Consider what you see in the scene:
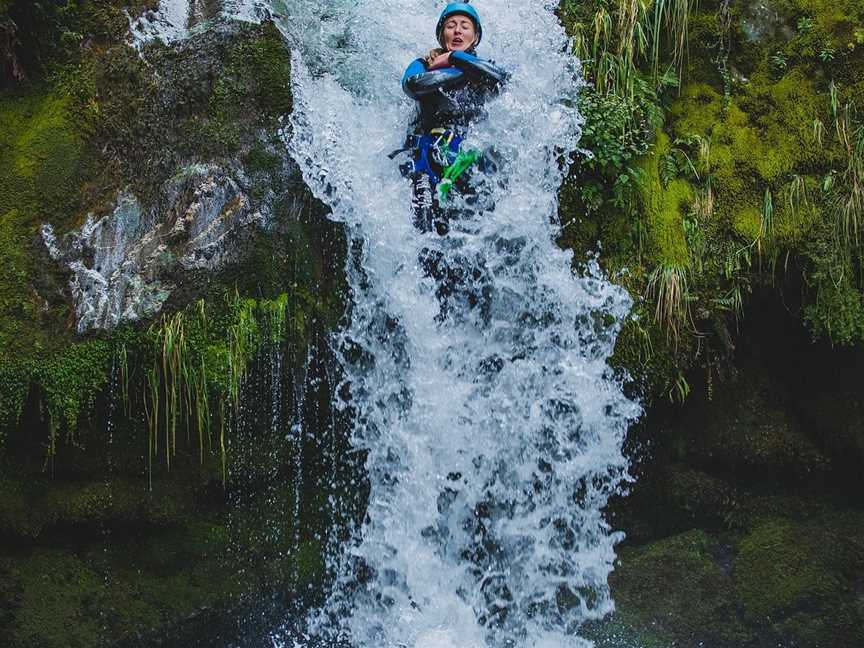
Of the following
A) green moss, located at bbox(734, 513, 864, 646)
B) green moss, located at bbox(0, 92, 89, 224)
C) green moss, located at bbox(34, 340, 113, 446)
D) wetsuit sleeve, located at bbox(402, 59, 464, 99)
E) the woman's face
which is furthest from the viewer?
the woman's face

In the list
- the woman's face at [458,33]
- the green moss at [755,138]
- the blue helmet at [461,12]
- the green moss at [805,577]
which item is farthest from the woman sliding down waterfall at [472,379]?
the green moss at [805,577]

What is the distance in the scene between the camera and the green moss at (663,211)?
4738 mm

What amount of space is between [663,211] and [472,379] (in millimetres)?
1708

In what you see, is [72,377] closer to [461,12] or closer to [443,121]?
[443,121]

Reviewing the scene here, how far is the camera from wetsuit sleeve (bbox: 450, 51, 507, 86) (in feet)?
15.3

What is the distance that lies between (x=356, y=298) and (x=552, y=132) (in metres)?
1.72

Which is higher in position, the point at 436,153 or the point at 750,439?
the point at 436,153

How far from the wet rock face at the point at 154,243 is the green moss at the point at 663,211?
98.6 inches

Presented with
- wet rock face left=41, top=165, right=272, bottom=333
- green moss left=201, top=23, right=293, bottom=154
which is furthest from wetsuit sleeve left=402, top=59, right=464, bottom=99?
wet rock face left=41, top=165, right=272, bottom=333

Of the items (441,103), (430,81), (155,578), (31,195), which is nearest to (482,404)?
(441,103)

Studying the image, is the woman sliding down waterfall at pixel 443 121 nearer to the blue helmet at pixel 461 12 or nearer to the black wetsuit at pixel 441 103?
the black wetsuit at pixel 441 103

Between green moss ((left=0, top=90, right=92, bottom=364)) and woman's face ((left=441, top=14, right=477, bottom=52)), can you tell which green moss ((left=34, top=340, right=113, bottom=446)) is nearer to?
green moss ((left=0, top=90, right=92, bottom=364))

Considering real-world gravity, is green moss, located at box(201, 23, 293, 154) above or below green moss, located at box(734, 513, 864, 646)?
above

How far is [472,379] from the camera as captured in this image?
470 cm
